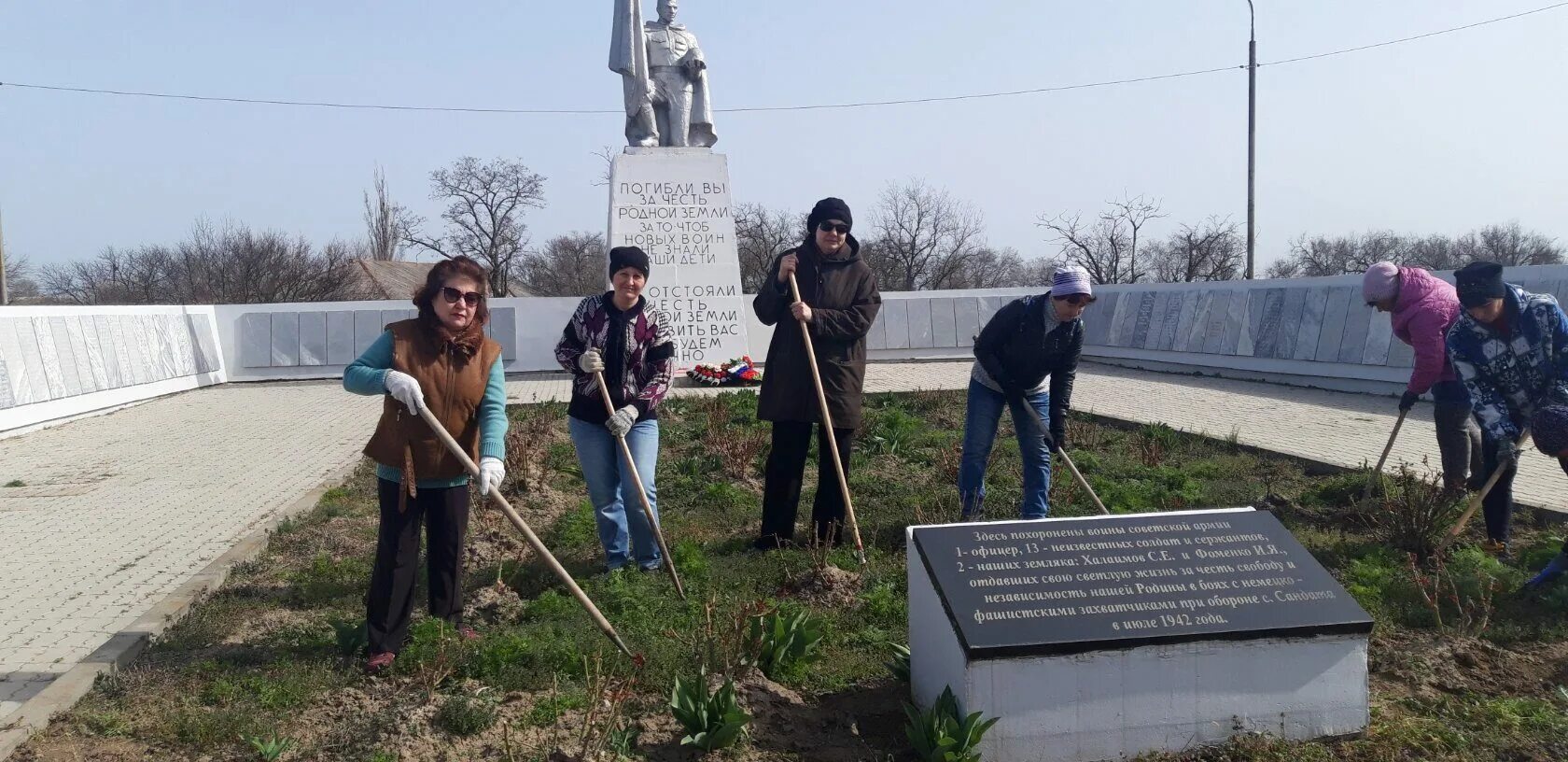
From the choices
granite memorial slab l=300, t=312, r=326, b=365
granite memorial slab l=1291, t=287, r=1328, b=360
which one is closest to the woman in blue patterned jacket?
granite memorial slab l=1291, t=287, r=1328, b=360

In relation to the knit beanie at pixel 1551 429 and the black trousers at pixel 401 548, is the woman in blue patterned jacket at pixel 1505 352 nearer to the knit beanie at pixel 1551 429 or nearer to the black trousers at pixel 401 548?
the knit beanie at pixel 1551 429

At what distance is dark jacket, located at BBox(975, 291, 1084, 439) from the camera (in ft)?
18.2

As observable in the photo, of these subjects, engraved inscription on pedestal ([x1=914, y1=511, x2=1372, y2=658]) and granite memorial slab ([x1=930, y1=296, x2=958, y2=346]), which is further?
granite memorial slab ([x1=930, y1=296, x2=958, y2=346])

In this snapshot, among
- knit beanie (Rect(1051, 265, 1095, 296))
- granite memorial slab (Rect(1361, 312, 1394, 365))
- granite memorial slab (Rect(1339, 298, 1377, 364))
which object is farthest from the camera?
granite memorial slab (Rect(1339, 298, 1377, 364))

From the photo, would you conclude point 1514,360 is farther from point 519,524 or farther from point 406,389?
point 406,389

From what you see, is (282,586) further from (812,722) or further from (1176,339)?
(1176,339)

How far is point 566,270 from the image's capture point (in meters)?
44.8

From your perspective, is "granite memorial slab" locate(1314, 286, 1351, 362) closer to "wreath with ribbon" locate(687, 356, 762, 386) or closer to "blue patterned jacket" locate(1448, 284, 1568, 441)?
"wreath with ribbon" locate(687, 356, 762, 386)

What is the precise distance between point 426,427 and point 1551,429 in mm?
4525

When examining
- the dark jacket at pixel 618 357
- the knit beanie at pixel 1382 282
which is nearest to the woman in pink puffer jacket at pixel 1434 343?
the knit beanie at pixel 1382 282

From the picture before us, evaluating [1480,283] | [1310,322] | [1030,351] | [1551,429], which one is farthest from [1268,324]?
[1551,429]

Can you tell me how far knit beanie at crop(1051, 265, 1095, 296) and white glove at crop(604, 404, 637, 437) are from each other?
83.0 inches

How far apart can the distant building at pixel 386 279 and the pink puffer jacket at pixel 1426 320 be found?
3197 cm

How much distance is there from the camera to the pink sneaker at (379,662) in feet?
13.2
